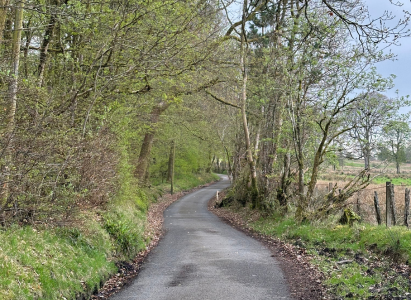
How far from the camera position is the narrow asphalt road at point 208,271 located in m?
7.57

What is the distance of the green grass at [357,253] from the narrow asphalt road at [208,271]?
→ 4.03 feet

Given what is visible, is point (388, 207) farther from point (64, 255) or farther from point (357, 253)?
point (64, 255)

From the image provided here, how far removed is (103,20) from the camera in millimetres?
10398

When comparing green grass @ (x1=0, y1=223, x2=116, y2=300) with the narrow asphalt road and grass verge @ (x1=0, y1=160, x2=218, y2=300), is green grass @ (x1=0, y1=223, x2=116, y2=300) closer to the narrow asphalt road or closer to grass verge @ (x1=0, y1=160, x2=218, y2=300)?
grass verge @ (x1=0, y1=160, x2=218, y2=300)

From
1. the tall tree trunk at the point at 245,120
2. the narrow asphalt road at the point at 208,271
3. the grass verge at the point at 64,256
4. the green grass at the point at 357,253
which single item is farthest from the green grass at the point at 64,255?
the tall tree trunk at the point at 245,120

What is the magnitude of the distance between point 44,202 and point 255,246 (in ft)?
25.0

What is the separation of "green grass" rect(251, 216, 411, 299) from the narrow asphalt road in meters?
1.23

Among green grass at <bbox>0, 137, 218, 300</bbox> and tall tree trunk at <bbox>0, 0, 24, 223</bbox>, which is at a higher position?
tall tree trunk at <bbox>0, 0, 24, 223</bbox>

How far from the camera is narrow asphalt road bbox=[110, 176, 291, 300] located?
24.8 ft

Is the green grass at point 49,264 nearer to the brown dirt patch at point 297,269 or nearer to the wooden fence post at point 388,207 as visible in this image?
the brown dirt patch at point 297,269

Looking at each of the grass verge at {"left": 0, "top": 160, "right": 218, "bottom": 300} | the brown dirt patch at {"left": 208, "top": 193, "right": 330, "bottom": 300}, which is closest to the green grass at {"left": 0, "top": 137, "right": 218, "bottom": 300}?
the grass verge at {"left": 0, "top": 160, "right": 218, "bottom": 300}

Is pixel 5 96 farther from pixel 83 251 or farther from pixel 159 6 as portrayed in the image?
pixel 159 6

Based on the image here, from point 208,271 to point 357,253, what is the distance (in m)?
4.18

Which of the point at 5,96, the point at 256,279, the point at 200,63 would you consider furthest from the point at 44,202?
the point at 200,63
